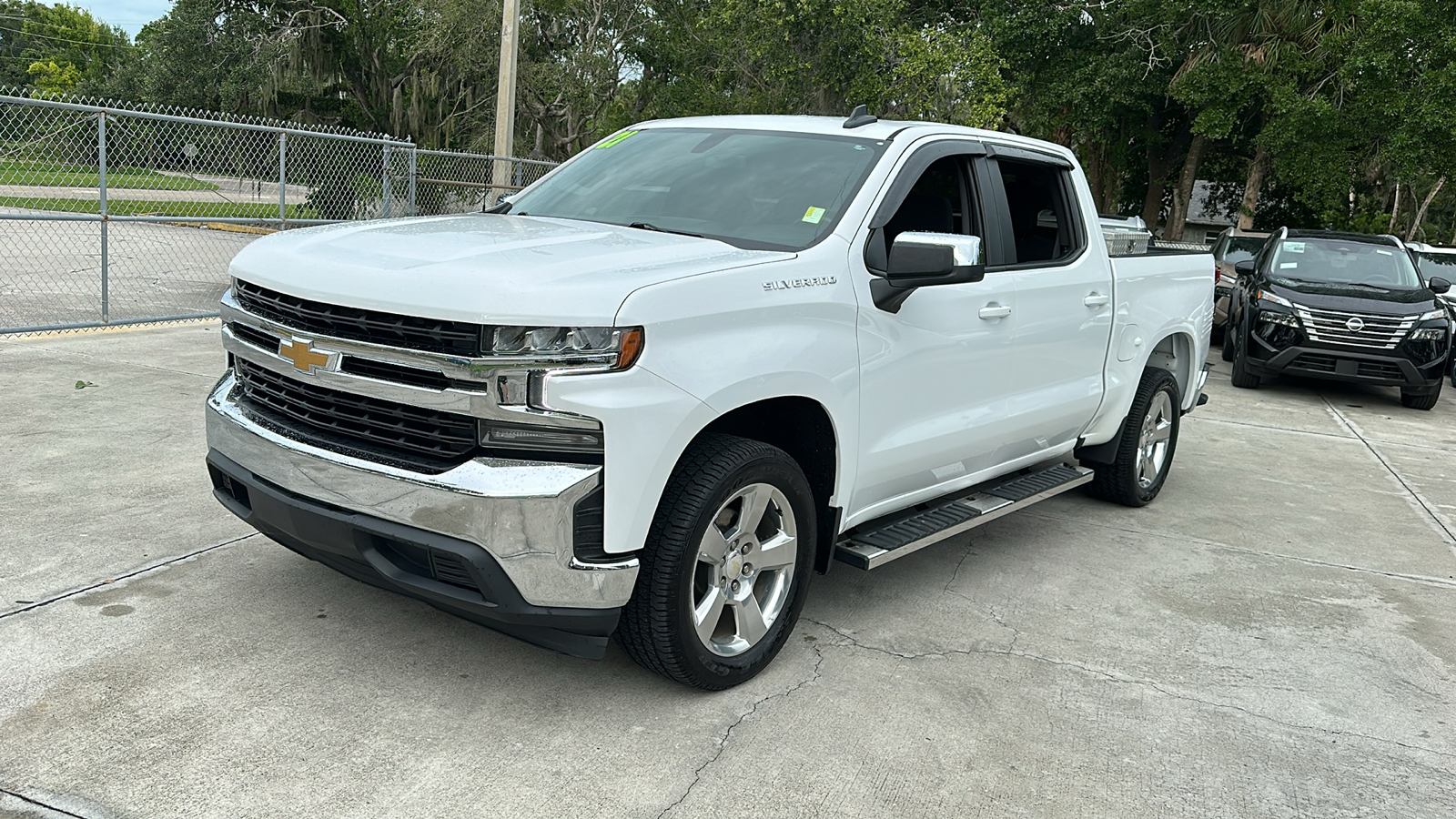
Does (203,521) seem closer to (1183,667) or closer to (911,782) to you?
(911,782)

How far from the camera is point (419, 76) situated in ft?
92.8

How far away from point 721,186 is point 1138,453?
3.15 m

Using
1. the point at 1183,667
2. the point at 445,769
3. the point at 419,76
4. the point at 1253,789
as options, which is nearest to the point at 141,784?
the point at 445,769

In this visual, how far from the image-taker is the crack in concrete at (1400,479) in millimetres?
6789

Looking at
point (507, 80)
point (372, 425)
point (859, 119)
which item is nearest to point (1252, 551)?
point (859, 119)

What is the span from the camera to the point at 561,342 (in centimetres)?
319

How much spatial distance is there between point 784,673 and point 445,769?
1290 millimetres

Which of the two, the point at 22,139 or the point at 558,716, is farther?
the point at 22,139

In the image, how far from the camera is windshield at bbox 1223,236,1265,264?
1595cm

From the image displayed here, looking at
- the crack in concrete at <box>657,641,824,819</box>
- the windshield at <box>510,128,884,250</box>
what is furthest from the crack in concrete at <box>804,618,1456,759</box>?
the windshield at <box>510,128,884,250</box>

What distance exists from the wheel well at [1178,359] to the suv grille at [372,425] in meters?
4.66

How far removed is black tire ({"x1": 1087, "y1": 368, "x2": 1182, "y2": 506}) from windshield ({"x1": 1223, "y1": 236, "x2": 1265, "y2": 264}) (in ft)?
33.1

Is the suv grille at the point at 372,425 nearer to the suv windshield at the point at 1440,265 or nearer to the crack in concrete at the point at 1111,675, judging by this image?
the crack in concrete at the point at 1111,675

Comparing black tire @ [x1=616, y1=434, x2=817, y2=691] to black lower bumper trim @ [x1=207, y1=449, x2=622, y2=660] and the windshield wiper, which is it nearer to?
black lower bumper trim @ [x1=207, y1=449, x2=622, y2=660]
